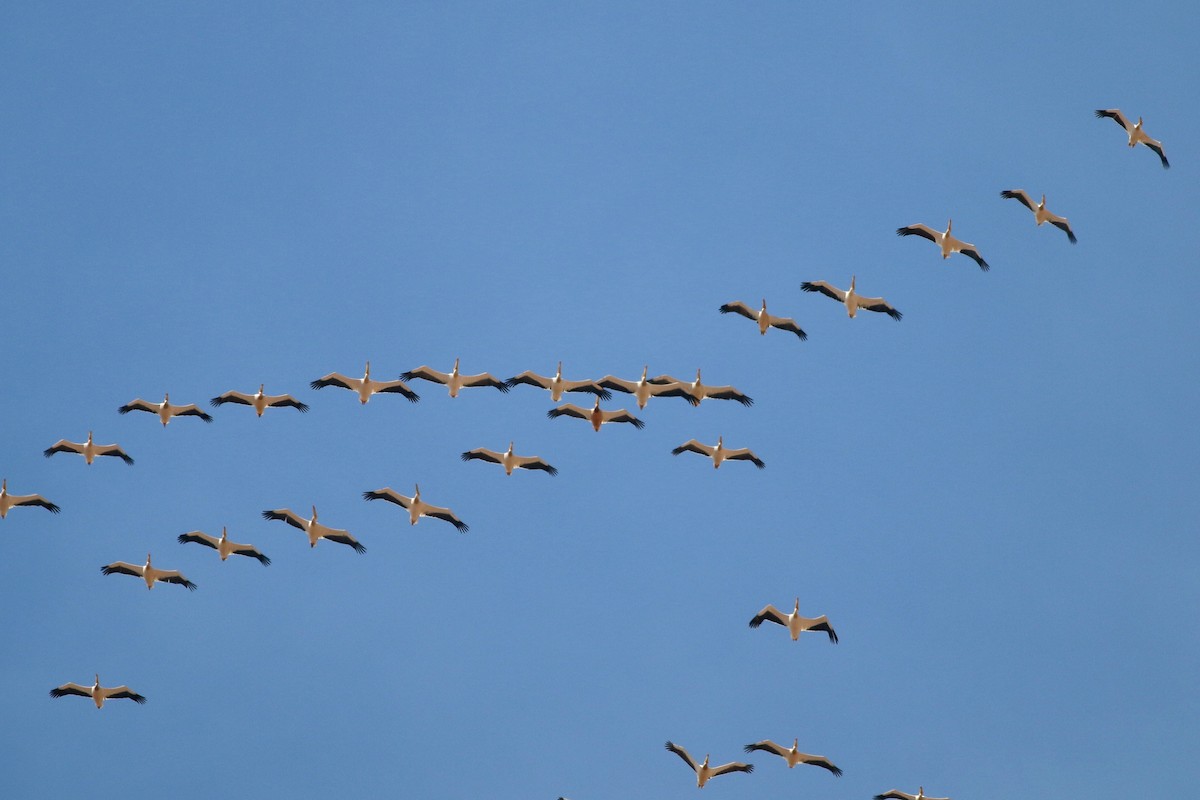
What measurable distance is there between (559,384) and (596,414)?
1.50 meters

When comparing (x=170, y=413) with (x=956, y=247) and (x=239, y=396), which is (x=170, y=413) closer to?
(x=239, y=396)

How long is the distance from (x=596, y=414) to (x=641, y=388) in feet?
5.25

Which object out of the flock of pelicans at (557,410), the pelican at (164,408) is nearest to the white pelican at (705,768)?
the flock of pelicans at (557,410)

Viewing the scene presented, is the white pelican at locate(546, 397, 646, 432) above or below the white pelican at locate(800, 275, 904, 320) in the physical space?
below

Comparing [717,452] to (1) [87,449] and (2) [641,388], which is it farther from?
(1) [87,449]

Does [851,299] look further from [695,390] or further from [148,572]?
[148,572]

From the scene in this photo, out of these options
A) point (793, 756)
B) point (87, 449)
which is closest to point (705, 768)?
point (793, 756)

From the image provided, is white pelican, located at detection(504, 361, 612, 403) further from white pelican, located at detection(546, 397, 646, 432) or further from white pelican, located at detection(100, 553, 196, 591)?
white pelican, located at detection(100, 553, 196, 591)

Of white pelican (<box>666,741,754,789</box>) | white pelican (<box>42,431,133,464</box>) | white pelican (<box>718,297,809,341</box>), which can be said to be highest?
white pelican (<box>718,297,809,341</box>)

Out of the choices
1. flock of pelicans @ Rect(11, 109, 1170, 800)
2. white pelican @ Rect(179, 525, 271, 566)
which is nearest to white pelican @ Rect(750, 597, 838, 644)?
→ flock of pelicans @ Rect(11, 109, 1170, 800)

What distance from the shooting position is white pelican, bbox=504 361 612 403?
51.5 metres

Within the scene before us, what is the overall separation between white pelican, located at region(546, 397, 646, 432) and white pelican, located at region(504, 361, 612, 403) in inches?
→ 14.8

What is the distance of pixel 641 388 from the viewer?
170ft

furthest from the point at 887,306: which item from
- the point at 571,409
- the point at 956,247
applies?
the point at 571,409
